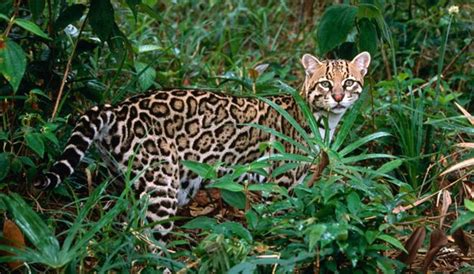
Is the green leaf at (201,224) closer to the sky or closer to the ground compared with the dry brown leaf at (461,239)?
closer to the sky

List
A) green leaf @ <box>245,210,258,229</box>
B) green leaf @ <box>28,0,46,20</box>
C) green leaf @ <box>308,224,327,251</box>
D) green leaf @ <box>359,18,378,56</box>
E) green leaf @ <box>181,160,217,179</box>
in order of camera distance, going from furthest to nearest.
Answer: green leaf @ <box>359,18,378,56</box>
green leaf @ <box>28,0,46,20</box>
green leaf @ <box>181,160,217,179</box>
green leaf @ <box>245,210,258,229</box>
green leaf @ <box>308,224,327,251</box>

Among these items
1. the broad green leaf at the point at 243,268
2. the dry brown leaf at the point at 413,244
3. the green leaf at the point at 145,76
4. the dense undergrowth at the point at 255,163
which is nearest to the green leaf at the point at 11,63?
the dense undergrowth at the point at 255,163

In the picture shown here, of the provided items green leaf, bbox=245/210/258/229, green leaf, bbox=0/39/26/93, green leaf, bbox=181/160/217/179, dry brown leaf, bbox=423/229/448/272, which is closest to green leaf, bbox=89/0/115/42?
green leaf, bbox=0/39/26/93

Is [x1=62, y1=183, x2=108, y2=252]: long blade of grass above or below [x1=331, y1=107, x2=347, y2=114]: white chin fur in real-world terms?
above

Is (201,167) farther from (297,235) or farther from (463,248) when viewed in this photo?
(463,248)

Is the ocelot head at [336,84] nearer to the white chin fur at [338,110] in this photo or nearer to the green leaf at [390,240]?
the white chin fur at [338,110]

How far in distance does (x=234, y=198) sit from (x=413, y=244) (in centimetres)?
103

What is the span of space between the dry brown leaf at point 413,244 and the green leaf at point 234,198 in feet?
3.08

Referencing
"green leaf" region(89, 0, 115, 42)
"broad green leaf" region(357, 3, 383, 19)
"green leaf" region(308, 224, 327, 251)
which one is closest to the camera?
"green leaf" region(308, 224, 327, 251)

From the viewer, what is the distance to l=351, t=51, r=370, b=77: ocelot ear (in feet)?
21.8

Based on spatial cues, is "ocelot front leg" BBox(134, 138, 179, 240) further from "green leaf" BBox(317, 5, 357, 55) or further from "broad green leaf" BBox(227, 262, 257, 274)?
"broad green leaf" BBox(227, 262, 257, 274)

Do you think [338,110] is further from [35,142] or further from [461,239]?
[35,142]

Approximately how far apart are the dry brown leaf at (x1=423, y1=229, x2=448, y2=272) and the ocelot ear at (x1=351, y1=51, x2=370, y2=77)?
1962mm

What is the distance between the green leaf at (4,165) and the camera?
217 inches
